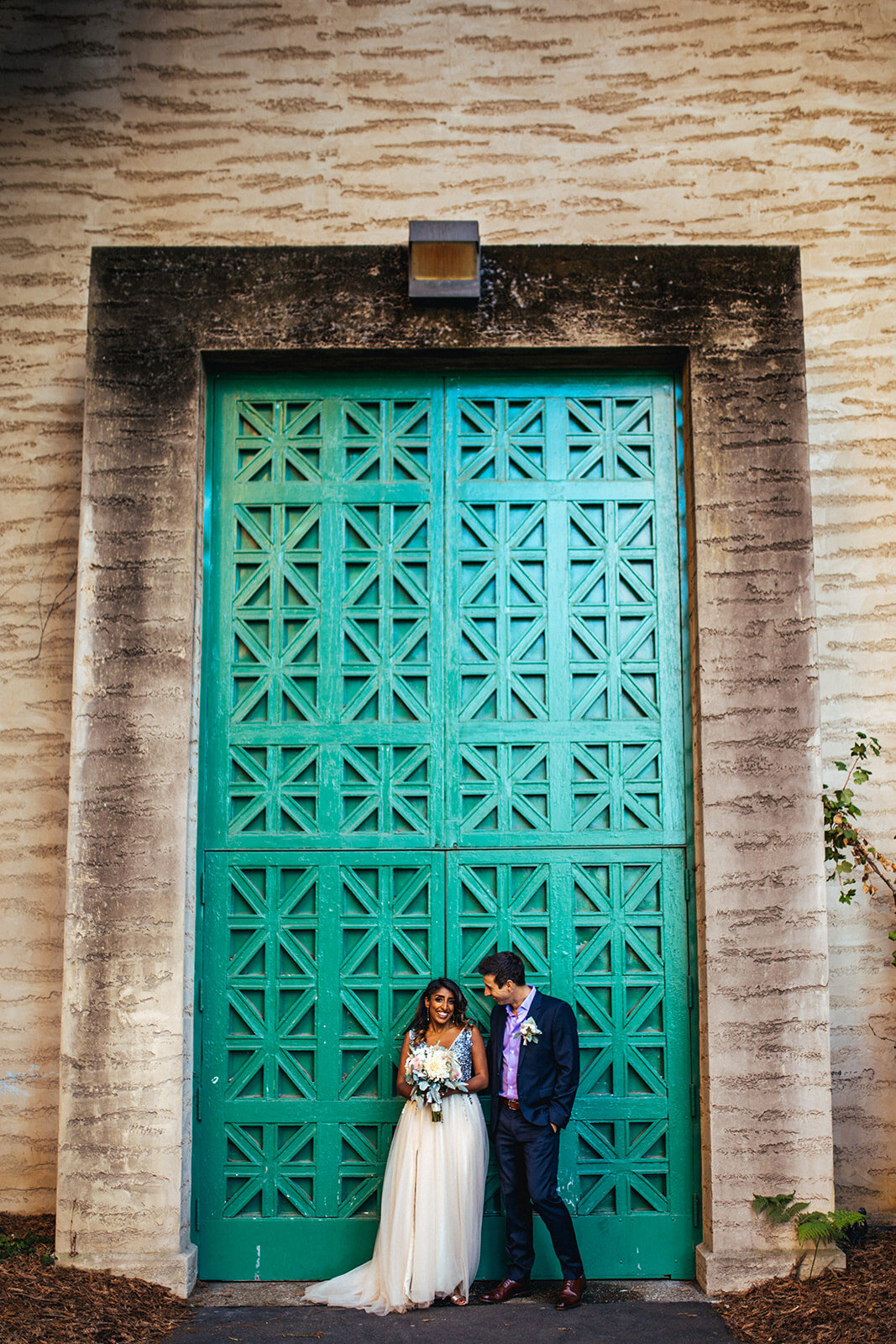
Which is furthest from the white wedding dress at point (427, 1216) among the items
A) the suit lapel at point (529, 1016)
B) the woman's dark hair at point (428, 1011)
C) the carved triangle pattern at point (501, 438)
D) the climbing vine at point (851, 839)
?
Answer: the carved triangle pattern at point (501, 438)

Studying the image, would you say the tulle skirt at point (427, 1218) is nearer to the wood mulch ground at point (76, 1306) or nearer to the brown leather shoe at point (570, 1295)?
the brown leather shoe at point (570, 1295)

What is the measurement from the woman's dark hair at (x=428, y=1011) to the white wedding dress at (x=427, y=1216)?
215mm

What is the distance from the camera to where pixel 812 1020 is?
5.60 m

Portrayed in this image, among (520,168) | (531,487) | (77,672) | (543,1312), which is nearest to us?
(543,1312)

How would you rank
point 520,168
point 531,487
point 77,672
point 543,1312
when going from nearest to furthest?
point 543,1312
point 77,672
point 531,487
point 520,168

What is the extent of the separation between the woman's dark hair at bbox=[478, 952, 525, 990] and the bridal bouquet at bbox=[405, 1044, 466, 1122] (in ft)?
1.63

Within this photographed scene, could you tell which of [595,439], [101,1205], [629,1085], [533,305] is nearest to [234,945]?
[101,1205]

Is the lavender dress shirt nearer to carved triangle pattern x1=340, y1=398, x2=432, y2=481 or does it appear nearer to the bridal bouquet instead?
the bridal bouquet

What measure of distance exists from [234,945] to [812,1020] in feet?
Answer: 10.5

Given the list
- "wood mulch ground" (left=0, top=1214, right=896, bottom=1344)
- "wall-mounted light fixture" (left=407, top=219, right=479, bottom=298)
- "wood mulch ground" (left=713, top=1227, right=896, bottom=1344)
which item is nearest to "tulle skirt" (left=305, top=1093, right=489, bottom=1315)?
"wood mulch ground" (left=0, top=1214, right=896, bottom=1344)

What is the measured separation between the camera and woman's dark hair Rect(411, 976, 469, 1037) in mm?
5664

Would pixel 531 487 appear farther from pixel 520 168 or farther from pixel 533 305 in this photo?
pixel 520 168

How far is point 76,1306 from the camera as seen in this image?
16.7ft

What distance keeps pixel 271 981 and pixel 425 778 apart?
56.8 inches
